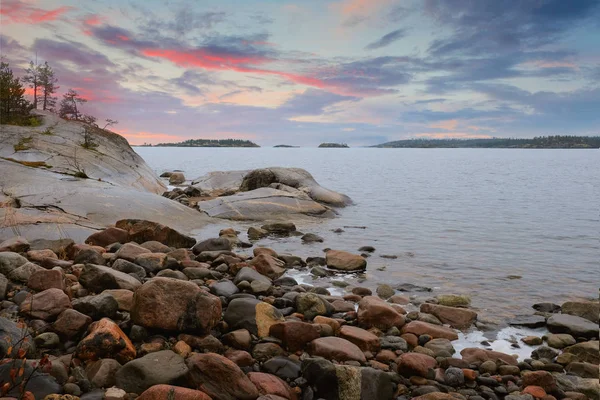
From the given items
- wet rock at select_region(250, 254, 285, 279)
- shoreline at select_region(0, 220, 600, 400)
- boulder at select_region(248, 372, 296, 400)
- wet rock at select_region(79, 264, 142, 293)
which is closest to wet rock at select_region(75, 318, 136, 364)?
shoreline at select_region(0, 220, 600, 400)

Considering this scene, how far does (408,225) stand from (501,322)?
1227cm

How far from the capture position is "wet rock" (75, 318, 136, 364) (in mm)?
5340

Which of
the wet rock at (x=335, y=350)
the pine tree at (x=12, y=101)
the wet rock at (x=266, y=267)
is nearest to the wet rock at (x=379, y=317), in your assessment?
the wet rock at (x=335, y=350)

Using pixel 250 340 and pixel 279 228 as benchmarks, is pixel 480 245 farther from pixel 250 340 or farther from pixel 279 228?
pixel 250 340

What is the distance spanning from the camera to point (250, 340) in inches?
256

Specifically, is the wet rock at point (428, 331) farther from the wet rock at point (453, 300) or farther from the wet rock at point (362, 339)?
the wet rock at point (453, 300)

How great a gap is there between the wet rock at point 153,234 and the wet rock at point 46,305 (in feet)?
20.8

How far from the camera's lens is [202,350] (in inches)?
237

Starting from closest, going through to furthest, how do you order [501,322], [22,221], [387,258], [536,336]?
[536,336] < [501,322] < [22,221] < [387,258]

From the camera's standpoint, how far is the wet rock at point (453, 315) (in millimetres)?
8703

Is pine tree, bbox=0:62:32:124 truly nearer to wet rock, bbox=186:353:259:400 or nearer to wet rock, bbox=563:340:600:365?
wet rock, bbox=186:353:259:400

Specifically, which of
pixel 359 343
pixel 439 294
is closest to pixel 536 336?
pixel 439 294

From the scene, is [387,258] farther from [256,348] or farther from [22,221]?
[22,221]

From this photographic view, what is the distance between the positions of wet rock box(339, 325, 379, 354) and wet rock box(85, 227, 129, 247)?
7.38m
